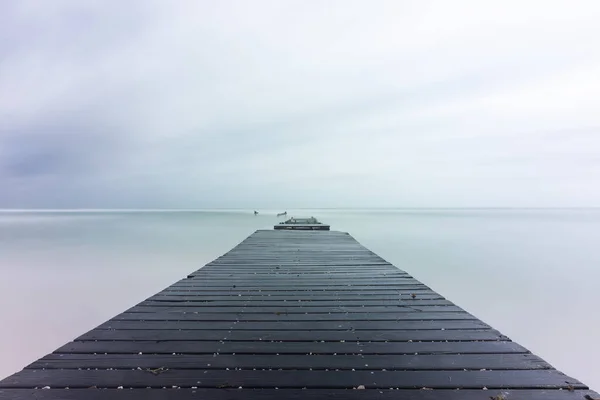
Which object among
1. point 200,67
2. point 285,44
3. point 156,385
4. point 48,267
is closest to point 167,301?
point 156,385

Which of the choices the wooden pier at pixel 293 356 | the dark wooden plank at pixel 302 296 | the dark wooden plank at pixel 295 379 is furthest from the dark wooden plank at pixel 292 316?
the dark wooden plank at pixel 295 379

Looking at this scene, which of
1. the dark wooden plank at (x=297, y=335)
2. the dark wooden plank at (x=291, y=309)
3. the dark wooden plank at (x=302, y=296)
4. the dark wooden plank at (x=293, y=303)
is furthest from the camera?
the dark wooden plank at (x=302, y=296)

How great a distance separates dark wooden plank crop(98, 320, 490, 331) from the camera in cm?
273

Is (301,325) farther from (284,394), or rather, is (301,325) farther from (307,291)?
(307,291)

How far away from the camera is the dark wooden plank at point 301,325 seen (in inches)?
108

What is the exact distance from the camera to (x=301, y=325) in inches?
110

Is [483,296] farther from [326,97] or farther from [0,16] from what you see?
[0,16]

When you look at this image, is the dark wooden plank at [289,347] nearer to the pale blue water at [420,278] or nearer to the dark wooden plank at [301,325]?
the dark wooden plank at [301,325]

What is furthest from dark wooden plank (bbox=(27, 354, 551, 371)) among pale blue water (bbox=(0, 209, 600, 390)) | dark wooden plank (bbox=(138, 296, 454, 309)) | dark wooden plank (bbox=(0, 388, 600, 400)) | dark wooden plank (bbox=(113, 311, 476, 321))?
pale blue water (bbox=(0, 209, 600, 390))

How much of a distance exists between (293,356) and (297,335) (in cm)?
38

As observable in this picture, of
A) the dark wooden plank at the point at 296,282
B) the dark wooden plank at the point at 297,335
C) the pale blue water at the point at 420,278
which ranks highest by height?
the dark wooden plank at the point at 297,335

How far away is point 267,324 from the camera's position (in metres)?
2.84

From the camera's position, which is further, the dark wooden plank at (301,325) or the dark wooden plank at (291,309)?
the dark wooden plank at (291,309)

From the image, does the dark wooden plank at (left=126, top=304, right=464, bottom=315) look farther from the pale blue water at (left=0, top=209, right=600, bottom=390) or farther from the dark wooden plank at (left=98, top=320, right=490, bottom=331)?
the pale blue water at (left=0, top=209, right=600, bottom=390)
